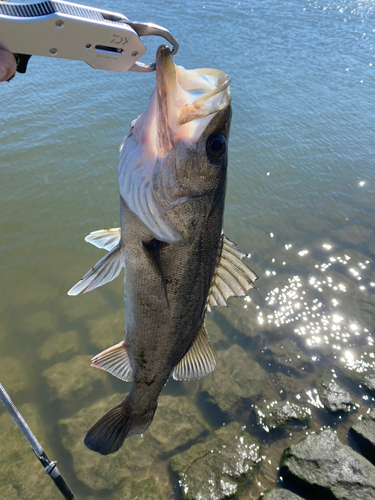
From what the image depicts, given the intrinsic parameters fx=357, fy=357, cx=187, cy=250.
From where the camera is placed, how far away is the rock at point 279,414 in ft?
16.7

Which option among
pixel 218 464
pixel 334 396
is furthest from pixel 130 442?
pixel 334 396

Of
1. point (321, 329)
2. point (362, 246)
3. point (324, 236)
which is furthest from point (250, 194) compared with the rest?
point (321, 329)

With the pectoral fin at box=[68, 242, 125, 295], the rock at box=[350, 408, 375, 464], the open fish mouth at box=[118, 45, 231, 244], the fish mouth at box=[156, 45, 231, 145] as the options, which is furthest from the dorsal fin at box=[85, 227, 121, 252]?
the rock at box=[350, 408, 375, 464]

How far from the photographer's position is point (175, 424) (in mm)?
5078

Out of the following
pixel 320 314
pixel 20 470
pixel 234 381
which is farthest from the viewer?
pixel 320 314

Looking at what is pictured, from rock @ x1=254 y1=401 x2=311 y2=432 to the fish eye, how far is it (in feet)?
14.4

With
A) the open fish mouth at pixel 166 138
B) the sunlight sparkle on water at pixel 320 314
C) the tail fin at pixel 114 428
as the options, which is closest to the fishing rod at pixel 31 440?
the tail fin at pixel 114 428

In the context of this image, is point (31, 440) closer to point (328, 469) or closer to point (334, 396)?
point (328, 469)

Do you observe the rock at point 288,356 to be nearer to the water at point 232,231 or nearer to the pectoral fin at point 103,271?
the water at point 232,231

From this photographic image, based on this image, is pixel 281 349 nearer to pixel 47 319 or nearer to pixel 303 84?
pixel 47 319

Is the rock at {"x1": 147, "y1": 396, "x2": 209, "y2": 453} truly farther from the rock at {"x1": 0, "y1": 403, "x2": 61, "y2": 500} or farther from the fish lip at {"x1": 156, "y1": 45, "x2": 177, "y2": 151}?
the fish lip at {"x1": 156, "y1": 45, "x2": 177, "y2": 151}

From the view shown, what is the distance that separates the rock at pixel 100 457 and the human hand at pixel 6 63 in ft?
14.6

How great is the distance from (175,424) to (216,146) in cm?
436

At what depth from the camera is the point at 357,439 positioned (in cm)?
489
